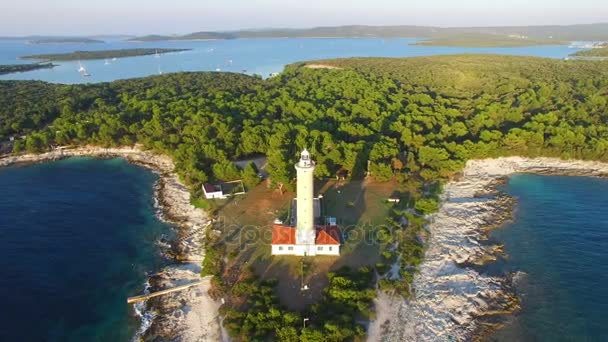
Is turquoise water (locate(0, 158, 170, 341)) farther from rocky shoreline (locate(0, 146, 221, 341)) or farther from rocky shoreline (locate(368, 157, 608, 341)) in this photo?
rocky shoreline (locate(368, 157, 608, 341))

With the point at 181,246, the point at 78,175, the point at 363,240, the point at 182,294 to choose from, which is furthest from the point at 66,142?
the point at 363,240

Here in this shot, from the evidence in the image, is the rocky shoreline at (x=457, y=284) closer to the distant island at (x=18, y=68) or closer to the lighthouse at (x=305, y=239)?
the lighthouse at (x=305, y=239)

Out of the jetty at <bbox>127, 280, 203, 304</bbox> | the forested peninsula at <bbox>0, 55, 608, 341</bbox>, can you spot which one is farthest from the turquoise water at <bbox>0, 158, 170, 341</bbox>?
the forested peninsula at <bbox>0, 55, 608, 341</bbox>

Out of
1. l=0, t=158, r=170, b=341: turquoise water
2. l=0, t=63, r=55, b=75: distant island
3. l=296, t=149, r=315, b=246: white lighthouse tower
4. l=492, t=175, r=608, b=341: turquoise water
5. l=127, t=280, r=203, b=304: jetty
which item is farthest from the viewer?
l=0, t=63, r=55, b=75: distant island

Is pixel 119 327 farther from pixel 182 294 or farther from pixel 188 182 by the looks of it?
pixel 188 182

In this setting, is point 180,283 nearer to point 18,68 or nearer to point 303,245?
point 303,245

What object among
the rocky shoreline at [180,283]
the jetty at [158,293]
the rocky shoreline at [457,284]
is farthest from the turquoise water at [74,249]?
the rocky shoreline at [457,284]
